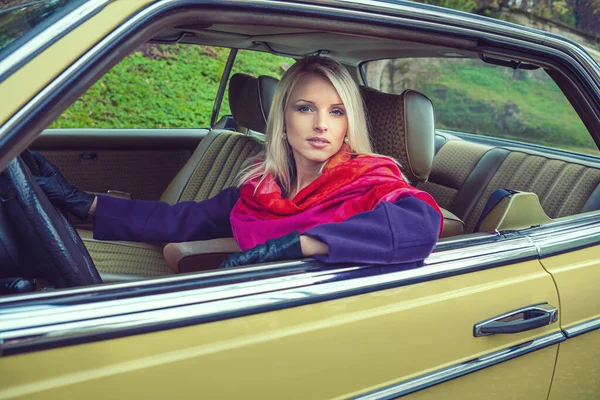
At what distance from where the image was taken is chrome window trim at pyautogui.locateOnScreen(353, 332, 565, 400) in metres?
1.33

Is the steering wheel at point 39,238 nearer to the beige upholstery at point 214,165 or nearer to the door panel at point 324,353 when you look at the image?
the door panel at point 324,353

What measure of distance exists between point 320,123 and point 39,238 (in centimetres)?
88

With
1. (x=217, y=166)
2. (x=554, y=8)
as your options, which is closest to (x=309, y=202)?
(x=217, y=166)

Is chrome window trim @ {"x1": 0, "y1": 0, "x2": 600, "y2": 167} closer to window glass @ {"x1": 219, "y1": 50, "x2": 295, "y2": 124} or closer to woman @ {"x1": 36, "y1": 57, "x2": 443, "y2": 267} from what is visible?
woman @ {"x1": 36, "y1": 57, "x2": 443, "y2": 267}

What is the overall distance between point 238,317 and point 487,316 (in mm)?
641

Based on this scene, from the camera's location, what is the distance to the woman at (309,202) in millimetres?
1409

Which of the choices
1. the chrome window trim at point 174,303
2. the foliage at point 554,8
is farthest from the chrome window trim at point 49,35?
the foliage at point 554,8

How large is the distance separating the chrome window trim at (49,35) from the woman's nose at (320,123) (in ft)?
2.87

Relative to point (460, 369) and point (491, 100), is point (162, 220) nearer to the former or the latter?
point (460, 369)

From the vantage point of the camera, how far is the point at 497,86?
12438 mm

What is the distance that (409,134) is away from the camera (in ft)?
6.88

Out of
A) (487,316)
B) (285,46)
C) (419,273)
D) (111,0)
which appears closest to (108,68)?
(111,0)

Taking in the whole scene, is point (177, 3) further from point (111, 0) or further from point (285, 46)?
point (285, 46)

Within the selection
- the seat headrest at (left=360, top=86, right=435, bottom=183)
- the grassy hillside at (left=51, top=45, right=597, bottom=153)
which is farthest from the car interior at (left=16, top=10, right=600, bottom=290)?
the grassy hillside at (left=51, top=45, right=597, bottom=153)
